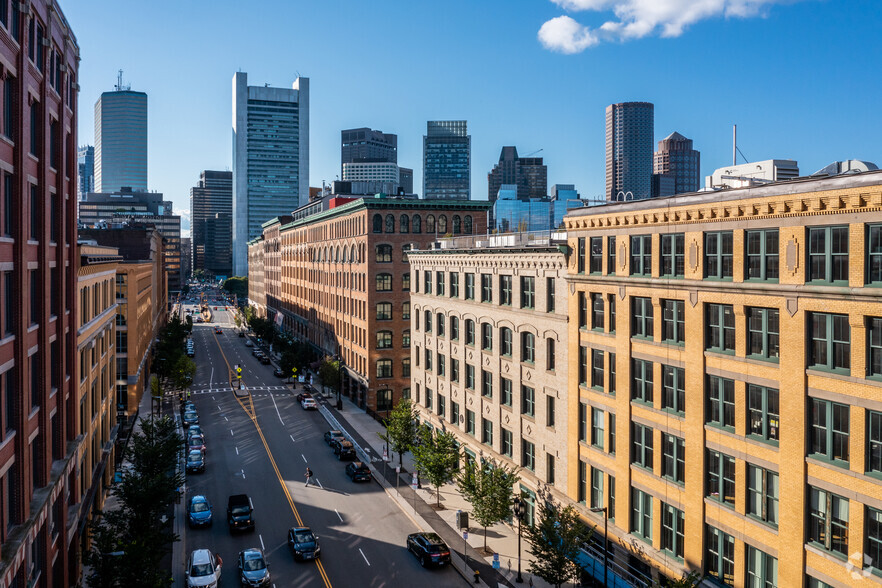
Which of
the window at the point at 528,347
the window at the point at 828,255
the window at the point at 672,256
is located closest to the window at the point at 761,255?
the window at the point at 828,255

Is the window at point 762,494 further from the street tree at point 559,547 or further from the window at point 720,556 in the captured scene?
the street tree at point 559,547

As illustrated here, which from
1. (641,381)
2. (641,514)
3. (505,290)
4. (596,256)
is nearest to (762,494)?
(641,514)

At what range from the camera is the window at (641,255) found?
31.5 m

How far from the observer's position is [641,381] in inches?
1270

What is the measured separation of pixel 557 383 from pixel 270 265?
433ft

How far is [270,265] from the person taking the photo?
527 ft

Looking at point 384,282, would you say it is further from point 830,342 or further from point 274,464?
point 830,342

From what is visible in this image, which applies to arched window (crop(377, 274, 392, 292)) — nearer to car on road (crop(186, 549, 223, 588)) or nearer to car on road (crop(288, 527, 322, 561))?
car on road (crop(288, 527, 322, 561))

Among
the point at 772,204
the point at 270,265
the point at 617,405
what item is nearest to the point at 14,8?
the point at 772,204

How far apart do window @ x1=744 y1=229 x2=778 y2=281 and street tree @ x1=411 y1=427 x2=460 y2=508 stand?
2595 cm

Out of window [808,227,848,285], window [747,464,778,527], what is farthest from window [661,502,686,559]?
window [808,227,848,285]

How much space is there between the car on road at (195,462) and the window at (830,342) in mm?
46362

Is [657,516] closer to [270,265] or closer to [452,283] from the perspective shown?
[452,283]

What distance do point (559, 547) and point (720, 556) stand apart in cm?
764
